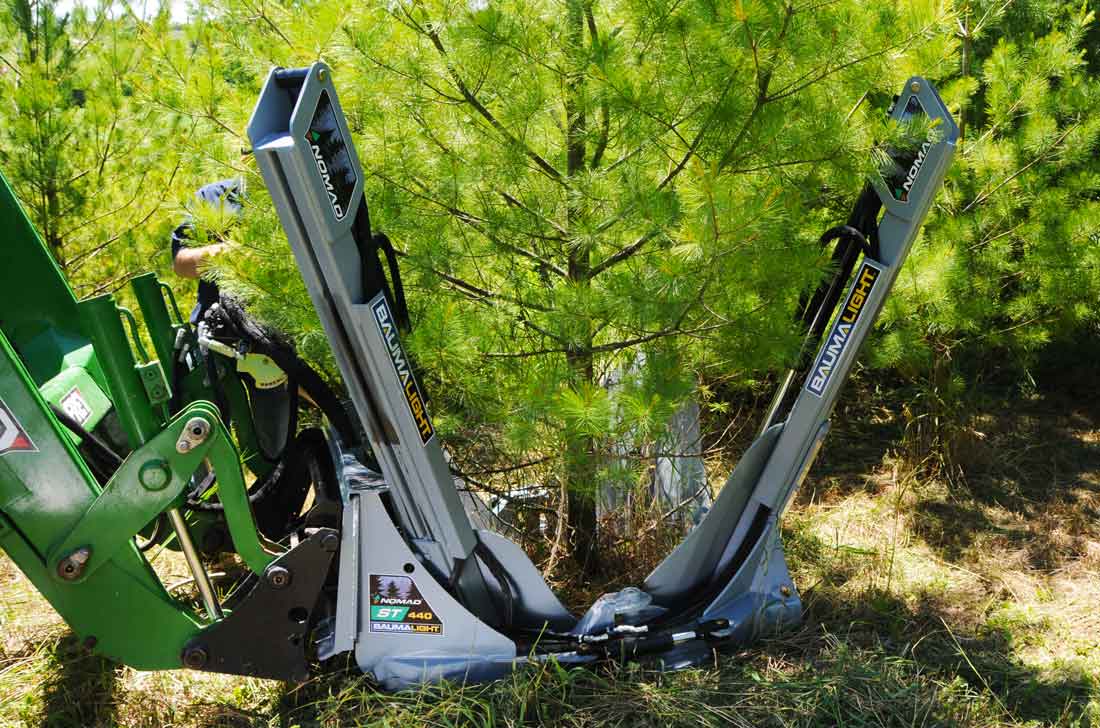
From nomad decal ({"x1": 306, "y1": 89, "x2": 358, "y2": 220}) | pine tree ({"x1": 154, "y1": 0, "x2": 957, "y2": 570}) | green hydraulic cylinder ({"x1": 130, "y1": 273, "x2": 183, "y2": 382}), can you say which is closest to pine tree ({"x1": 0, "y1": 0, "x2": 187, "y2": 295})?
green hydraulic cylinder ({"x1": 130, "y1": 273, "x2": 183, "y2": 382})

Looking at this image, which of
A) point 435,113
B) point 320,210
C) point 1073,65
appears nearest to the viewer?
point 320,210

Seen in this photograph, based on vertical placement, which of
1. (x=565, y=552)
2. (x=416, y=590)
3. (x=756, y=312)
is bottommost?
(x=565, y=552)

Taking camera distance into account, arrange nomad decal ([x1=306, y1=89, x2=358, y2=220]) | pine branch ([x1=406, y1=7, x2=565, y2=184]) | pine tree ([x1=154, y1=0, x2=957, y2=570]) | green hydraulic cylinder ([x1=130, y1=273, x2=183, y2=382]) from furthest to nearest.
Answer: green hydraulic cylinder ([x1=130, y1=273, x2=183, y2=382]) < pine branch ([x1=406, y1=7, x2=565, y2=184]) < pine tree ([x1=154, y1=0, x2=957, y2=570]) < nomad decal ([x1=306, y1=89, x2=358, y2=220])

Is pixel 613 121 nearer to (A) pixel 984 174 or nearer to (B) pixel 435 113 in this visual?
(B) pixel 435 113

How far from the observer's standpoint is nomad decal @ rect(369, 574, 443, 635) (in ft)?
9.08

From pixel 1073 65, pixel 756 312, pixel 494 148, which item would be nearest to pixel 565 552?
pixel 756 312

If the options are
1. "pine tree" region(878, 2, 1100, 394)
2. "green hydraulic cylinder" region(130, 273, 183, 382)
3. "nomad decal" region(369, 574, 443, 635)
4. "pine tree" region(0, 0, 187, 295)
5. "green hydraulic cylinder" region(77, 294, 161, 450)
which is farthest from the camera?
"pine tree" region(0, 0, 187, 295)

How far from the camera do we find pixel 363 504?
271 cm

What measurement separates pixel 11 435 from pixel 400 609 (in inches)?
44.5

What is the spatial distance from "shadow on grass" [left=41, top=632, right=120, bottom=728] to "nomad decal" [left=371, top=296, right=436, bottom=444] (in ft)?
4.14

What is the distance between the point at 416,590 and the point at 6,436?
1.15 m

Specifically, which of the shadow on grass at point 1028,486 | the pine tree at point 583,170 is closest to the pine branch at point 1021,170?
the shadow on grass at point 1028,486

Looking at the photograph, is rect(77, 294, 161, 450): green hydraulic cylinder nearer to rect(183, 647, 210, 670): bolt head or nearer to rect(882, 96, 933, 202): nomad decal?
rect(183, 647, 210, 670): bolt head

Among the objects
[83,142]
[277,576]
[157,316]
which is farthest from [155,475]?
[83,142]
